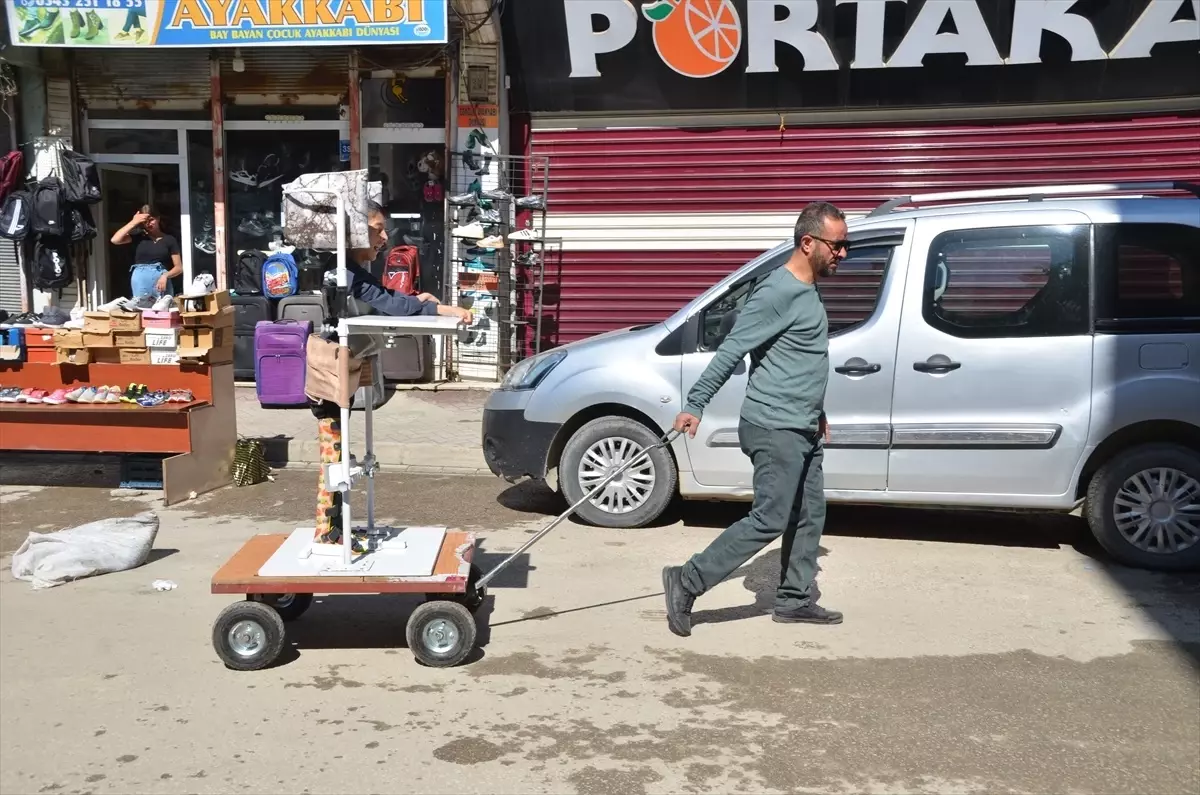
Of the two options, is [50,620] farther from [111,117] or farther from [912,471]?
[111,117]

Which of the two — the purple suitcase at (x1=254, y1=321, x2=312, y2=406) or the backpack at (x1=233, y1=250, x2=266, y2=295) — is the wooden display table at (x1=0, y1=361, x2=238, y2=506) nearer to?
the purple suitcase at (x1=254, y1=321, x2=312, y2=406)

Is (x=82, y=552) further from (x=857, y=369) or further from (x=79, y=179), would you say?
(x=79, y=179)

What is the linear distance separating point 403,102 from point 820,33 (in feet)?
15.3

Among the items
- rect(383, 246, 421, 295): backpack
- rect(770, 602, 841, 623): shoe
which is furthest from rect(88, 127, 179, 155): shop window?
rect(770, 602, 841, 623): shoe

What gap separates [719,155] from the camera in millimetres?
12148

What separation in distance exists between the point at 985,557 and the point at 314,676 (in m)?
3.95

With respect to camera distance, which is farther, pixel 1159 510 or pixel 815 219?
pixel 1159 510

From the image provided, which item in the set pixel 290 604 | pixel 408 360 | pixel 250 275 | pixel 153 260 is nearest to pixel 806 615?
pixel 290 604

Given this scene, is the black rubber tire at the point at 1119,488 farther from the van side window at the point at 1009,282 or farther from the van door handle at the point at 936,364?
the van door handle at the point at 936,364

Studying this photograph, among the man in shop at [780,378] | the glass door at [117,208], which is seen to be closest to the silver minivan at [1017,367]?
the man in shop at [780,378]

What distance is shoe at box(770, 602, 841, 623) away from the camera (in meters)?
5.30

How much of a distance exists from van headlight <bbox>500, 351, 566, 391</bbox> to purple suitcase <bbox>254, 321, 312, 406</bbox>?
4.21 m

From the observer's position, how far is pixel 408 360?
11.9 meters

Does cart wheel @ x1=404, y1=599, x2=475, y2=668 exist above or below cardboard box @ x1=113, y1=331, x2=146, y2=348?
below
